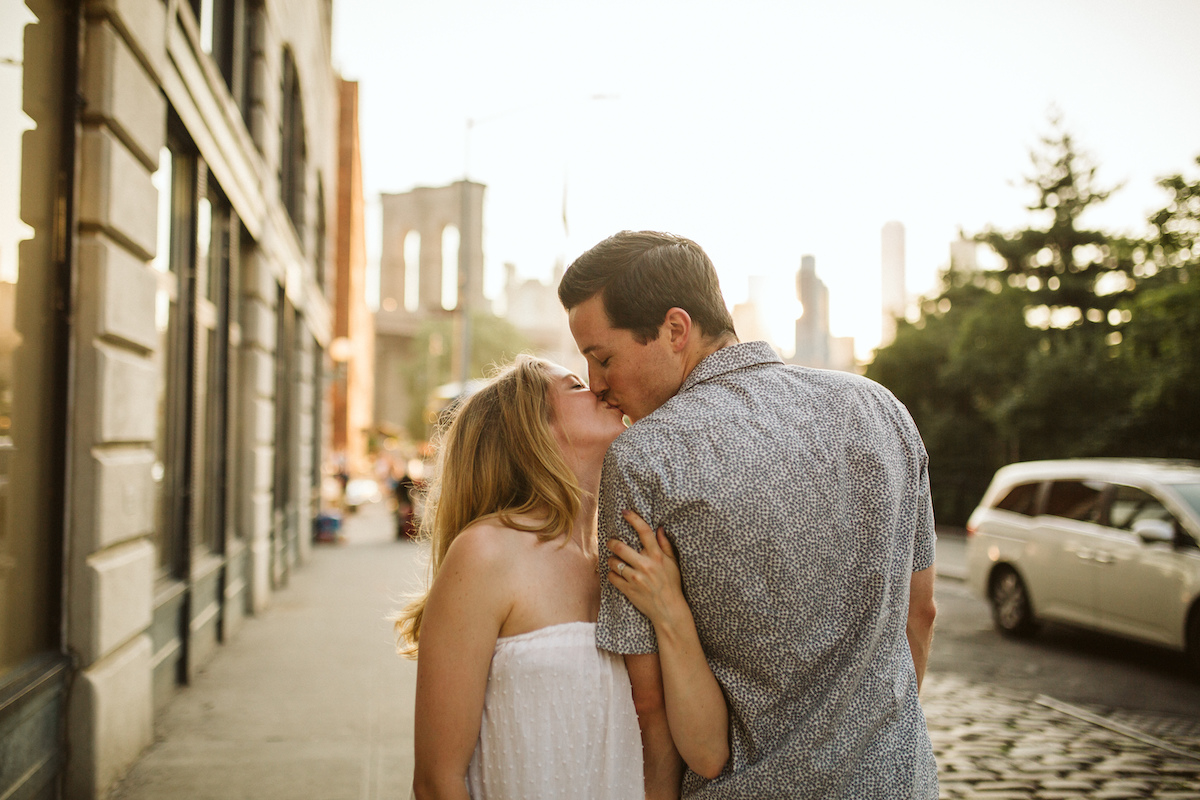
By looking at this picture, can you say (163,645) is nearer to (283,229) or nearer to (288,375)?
(283,229)

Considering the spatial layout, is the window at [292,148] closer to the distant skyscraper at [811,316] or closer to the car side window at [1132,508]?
the car side window at [1132,508]

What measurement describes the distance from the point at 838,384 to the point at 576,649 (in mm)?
732

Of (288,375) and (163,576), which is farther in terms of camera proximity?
(288,375)

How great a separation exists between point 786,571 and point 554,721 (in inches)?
22.6

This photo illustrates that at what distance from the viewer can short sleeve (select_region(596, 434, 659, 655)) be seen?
1689mm

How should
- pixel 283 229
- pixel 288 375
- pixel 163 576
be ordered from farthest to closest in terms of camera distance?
1. pixel 288 375
2. pixel 283 229
3. pixel 163 576

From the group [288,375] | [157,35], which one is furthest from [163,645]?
[288,375]

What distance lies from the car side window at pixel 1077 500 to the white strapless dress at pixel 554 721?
767cm

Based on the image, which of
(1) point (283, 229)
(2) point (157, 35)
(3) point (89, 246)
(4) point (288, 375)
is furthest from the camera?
(4) point (288, 375)

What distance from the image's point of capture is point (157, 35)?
5.07 meters

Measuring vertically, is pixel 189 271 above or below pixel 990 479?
above

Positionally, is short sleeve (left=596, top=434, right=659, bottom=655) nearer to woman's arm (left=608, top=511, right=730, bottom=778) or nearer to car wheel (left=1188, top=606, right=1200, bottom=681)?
woman's arm (left=608, top=511, right=730, bottom=778)

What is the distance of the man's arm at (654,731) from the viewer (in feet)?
5.86

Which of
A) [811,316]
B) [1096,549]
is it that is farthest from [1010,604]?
[811,316]
